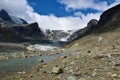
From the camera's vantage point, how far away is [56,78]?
1198 inches

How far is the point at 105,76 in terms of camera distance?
2775cm

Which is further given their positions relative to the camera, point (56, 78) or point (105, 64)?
point (105, 64)

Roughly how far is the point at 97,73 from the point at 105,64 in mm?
4662

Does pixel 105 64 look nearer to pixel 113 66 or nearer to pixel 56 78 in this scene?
pixel 113 66

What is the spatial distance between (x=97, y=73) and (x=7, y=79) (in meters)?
18.3

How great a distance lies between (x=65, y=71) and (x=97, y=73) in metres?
5.41

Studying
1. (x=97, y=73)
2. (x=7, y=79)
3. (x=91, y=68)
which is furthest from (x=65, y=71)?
(x=7, y=79)

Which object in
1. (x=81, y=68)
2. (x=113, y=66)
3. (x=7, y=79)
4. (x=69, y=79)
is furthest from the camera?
(x=7, y=79)

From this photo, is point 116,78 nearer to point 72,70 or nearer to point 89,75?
point 89,75

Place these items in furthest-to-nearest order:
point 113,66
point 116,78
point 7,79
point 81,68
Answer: point 7,79, point 81,68, point 113,66, point 116,78

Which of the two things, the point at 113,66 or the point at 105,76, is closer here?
the point at 105,76

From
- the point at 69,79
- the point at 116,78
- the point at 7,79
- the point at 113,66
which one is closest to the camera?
the point at 116,78

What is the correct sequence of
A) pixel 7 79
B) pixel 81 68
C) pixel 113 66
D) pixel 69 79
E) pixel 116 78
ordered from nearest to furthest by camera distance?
1. pixel 116 78
2. pixel 69 79
3. pixel 113 66
4. pixel 81 68
5. pixel 7 79

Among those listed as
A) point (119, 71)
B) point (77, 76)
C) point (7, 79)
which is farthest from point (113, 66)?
point (7, 79)
